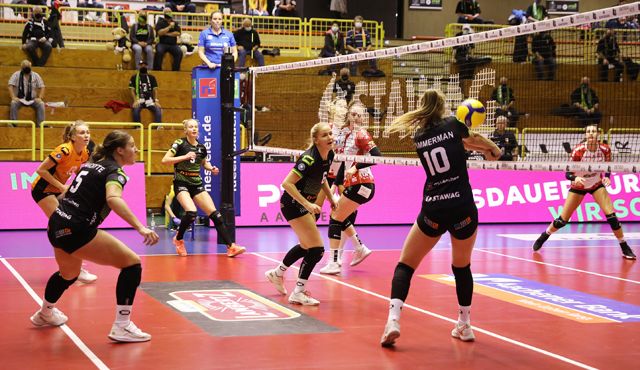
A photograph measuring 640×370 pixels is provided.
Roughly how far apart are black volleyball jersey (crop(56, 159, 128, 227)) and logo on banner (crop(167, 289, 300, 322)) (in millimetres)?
1746

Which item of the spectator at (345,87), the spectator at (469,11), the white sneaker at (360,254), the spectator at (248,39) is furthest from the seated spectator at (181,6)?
the white sneaker at (360,254)

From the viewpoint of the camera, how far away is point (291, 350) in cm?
704

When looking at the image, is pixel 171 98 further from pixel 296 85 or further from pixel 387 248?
pixel 387 248

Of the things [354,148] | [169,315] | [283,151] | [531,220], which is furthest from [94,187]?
[531,220]

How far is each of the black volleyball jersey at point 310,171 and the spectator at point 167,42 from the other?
1425cm

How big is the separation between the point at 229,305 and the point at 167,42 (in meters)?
14.8

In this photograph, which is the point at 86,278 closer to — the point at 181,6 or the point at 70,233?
the point at 70,233

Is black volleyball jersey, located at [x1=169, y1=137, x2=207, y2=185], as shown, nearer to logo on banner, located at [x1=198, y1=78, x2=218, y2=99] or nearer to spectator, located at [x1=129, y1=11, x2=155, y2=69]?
logo on banner, located at [x1=198, y1=78, x2=218, y2=99]

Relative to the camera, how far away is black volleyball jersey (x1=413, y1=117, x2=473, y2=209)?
23.4ft

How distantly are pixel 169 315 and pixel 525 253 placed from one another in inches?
282

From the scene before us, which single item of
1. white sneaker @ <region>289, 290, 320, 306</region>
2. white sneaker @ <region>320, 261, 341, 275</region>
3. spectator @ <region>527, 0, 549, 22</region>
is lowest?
white sneaker @ <region>320, 261, 341, 275</region>

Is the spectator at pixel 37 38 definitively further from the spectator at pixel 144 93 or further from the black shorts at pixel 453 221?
the black shorts at pixel 453 221

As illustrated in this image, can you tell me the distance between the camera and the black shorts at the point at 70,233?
280 inches

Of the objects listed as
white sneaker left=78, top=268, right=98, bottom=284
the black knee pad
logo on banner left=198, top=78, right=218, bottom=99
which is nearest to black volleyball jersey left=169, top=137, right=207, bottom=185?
logo on banner left=198, top=78, right=218, bottom=99
